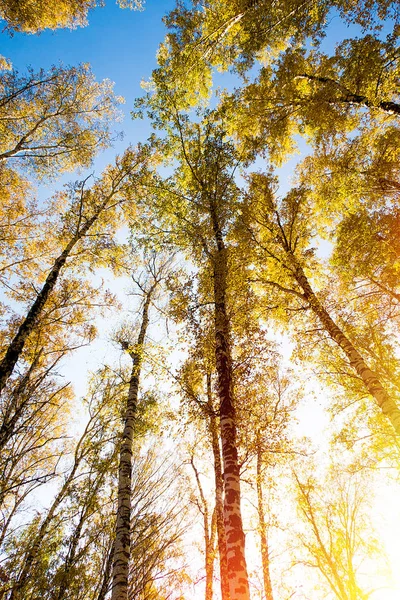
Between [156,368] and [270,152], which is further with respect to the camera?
[270,152]

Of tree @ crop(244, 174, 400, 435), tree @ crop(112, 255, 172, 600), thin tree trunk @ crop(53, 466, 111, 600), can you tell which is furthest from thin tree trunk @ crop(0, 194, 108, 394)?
tree @ crop(244, 174, 400, 435)

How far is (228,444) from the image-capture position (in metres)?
6.00

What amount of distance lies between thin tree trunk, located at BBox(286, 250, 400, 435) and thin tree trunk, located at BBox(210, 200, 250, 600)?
309 cm

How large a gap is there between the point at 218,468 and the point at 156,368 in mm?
4094

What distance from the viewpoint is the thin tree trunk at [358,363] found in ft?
21.3

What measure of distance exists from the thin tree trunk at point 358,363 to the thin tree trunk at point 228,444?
309cm

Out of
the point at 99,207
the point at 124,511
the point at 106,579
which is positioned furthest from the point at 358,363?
the point at 99,207

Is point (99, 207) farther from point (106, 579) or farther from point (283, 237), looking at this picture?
point (106, 579)

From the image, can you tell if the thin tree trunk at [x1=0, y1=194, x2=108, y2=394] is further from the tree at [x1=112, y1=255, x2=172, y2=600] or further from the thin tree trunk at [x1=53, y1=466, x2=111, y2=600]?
the thin tree trunk at [x1=53, y1=466, x2=111, y2=600]

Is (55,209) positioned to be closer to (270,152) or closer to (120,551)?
(270,152)

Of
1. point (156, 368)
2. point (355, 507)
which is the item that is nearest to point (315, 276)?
point (156, 368)

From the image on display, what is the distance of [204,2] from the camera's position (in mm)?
12039

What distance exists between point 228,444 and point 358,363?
416cm

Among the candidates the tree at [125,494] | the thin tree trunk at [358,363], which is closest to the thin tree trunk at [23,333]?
the tree at [125,494]
